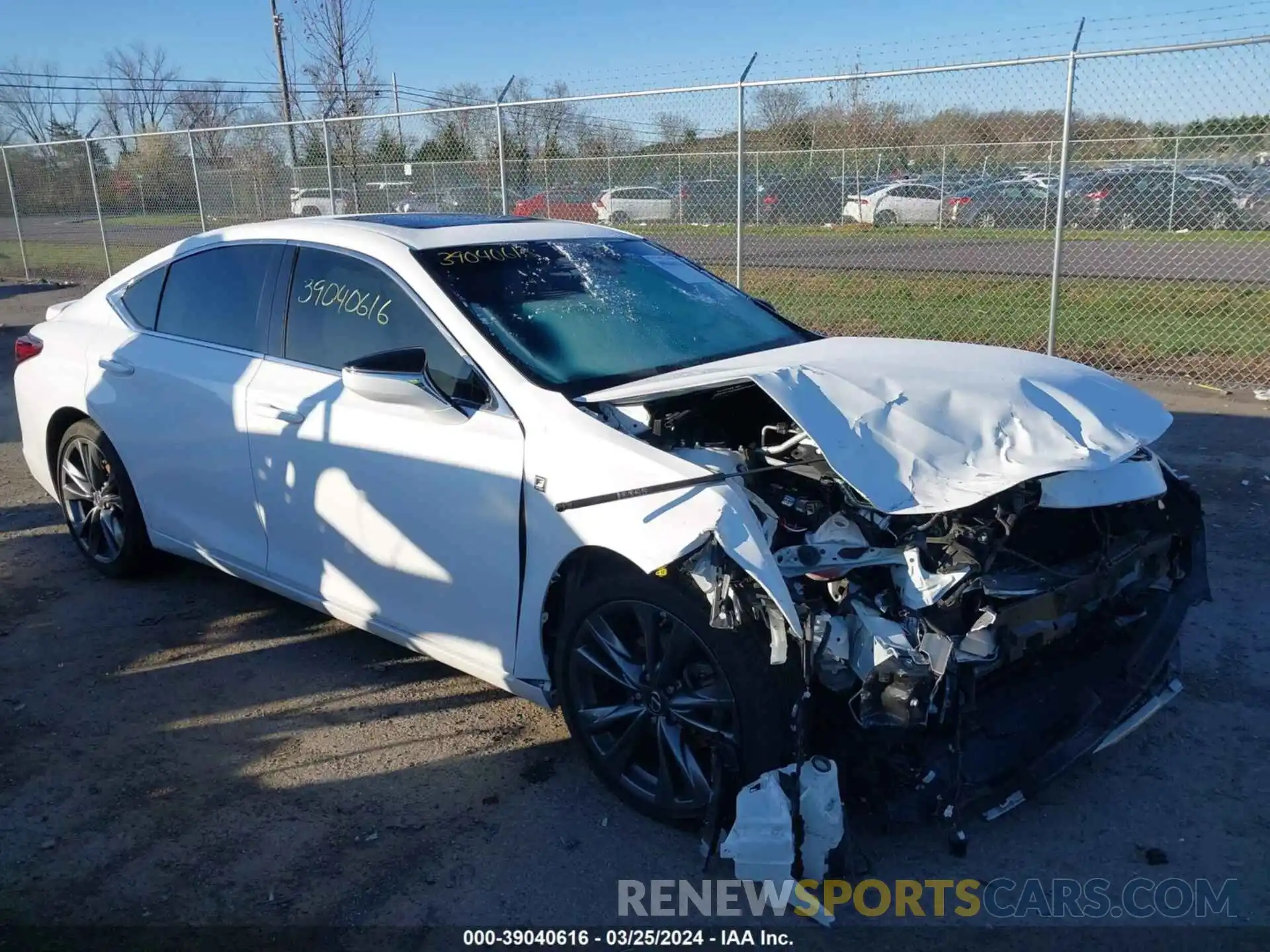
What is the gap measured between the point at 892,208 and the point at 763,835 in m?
12.7

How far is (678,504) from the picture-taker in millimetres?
2869

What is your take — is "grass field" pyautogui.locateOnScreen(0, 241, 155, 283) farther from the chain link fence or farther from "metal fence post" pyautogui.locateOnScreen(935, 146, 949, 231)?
"metal fence post" pyautogui.locateOnScreen(935, 146, 949, 231)

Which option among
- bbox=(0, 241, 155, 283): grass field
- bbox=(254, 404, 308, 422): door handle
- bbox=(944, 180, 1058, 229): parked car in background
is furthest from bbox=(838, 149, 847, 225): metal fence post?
bbox=(0, 241, 155, 283): grass field

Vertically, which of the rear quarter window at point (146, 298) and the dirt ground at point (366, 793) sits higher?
the rear quarter window at point (146, 298)

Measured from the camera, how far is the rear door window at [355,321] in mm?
3596

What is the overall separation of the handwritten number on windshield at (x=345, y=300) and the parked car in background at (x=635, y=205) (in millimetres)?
9628

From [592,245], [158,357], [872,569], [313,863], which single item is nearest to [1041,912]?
[872,569]

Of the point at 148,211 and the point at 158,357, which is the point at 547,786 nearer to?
the point at 158,357

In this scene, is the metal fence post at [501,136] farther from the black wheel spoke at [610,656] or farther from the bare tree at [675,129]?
the black wheel spoke at [610,656]

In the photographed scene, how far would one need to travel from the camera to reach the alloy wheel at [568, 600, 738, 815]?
298 cm

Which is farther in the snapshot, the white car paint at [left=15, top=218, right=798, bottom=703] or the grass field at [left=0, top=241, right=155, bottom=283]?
the grass field at [left=0, top=241, right=155, bottom=283]

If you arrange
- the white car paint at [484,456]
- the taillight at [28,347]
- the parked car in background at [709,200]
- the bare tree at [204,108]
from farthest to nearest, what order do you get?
the bare tree at [204,108], the parked car in background at [709,200], the taillight at [28,347], the white car paint at [484,456]

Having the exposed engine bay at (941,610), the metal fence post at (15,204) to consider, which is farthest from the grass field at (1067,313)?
the metal fence post at (15,204)

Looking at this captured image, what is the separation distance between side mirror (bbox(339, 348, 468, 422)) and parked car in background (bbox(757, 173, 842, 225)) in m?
10.9
